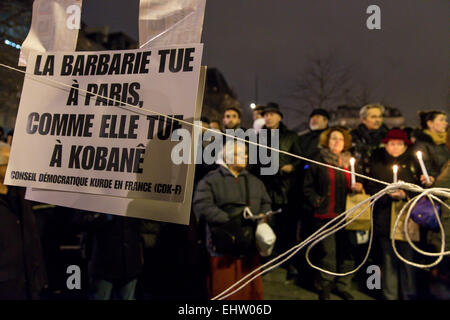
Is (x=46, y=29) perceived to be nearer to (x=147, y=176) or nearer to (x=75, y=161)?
(x=75, y=161)

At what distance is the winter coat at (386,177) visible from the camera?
355 cm

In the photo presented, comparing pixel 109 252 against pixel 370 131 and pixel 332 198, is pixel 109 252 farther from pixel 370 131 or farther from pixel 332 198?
pixel 370 131

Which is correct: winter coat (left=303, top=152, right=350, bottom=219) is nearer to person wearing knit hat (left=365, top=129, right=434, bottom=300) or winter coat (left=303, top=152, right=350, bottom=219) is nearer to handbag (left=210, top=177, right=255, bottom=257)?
person wearing knit hat (left=365, top=129, right=434, bottom=300)

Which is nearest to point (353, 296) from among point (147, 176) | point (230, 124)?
point (230, 124)

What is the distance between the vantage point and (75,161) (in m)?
1.88

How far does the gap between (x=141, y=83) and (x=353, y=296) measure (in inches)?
136

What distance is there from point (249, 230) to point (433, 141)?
2.61 metres

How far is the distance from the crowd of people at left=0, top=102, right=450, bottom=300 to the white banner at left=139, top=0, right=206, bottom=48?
1.66m

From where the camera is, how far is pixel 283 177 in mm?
4359

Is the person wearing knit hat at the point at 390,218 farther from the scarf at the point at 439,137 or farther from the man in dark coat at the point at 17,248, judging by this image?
the man in dark coat at the point at 17,248

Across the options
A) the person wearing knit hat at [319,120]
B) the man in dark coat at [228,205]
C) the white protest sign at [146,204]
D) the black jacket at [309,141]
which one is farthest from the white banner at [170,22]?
the person wearing knit hat at [319,120]

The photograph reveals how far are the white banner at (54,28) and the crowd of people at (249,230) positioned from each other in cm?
115

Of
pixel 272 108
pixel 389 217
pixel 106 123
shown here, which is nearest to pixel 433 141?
pixel 389 217

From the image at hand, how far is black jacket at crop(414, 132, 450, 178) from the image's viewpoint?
11.9ft
